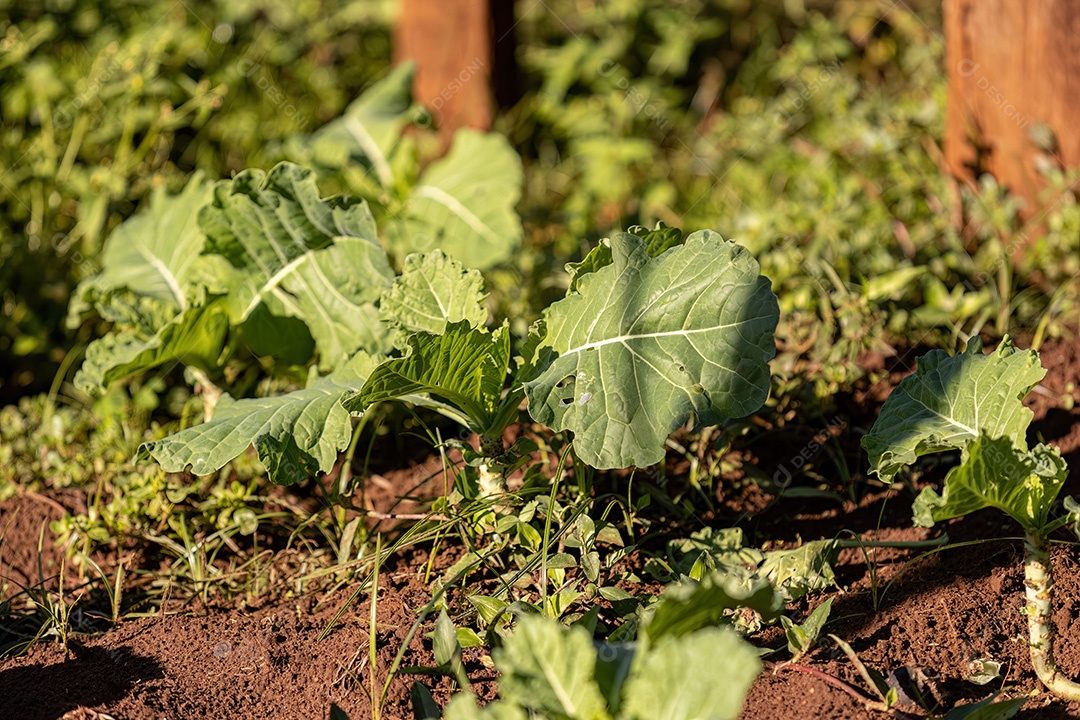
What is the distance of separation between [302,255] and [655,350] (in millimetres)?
1102

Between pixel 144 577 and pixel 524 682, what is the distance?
1.32 metres

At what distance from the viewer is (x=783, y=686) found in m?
1.89

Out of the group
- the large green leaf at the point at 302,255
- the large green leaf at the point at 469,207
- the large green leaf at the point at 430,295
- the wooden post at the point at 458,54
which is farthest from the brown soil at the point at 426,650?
the wooden post at the point at 458,54

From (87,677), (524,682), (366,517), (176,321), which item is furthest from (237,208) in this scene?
(524,682)

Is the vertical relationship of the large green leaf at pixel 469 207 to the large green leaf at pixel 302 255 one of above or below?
below

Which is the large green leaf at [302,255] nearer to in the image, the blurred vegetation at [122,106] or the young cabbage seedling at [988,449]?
the blurred vegetation at [122,106]

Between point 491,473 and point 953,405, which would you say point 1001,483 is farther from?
point 491,473

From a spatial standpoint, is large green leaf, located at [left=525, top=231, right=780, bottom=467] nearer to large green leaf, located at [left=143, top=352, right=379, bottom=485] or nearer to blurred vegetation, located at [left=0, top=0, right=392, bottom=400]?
large green leaf, located at [left=143, top=352, right=379, bottom=485]

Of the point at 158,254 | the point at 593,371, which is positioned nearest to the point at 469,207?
the point at 158,254

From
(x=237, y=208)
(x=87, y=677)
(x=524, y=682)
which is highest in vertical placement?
(x=237, y=208)

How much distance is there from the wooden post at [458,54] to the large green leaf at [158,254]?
147 cm

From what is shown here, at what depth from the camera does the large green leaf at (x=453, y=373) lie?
2.01 m

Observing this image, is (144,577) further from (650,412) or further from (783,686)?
(783,686)

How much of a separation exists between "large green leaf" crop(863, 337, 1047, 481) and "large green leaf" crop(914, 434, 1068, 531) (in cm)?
10
